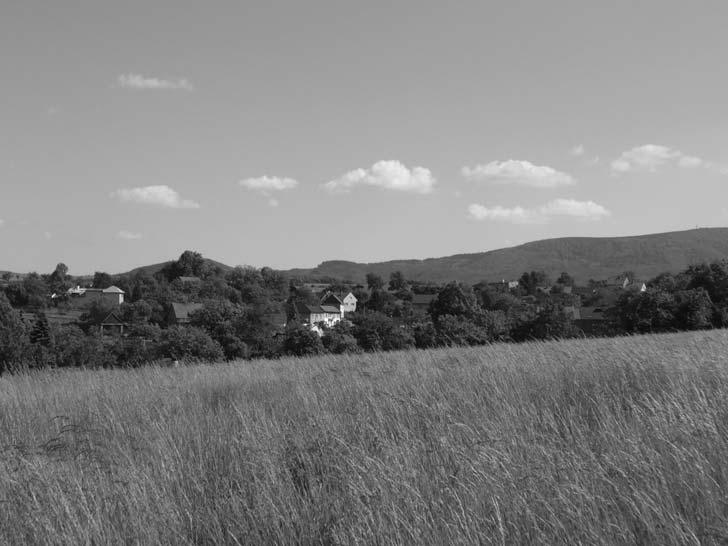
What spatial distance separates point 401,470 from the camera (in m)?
4.11

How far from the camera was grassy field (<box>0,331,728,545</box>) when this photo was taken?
3467mm

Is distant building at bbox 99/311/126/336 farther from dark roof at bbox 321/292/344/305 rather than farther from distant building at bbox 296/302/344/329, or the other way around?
dark roof at bbox 321/292/344/305

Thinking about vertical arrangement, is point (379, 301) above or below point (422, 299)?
above

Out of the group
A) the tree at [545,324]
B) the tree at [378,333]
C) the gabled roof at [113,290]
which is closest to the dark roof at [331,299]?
the gabled roof at [113,290]

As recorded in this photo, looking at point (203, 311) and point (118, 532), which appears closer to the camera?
point (118, 532)

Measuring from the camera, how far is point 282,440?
543 cm

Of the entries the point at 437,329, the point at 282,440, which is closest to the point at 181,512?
the point at 282,440

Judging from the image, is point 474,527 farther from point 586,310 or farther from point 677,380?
point 586,310

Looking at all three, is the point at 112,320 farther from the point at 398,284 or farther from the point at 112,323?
the point at 398,284

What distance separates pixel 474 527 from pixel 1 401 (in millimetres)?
7750

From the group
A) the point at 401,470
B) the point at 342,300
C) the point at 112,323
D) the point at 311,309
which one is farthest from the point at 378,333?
the point at 342,300

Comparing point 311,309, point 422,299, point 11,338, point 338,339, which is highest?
point 11,338

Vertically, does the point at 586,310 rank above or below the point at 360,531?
below

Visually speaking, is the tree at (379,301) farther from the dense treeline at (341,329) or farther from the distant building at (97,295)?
the distant building at (97,295)
